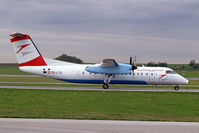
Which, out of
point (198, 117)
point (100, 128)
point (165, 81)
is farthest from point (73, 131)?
point (165, 81)

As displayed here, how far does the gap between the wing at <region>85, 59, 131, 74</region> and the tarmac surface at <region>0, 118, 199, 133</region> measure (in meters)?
20.8

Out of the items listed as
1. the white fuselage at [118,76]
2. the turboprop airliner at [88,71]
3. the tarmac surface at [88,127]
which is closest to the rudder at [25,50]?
the turboprop airliner at [88,71]

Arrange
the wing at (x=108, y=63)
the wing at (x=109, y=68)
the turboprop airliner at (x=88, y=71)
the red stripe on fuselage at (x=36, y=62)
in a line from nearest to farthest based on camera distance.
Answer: the wing at (x=108, y=63) < the wing at (x=109, y=68) < the turboprop airliner at (x=88, y=71) < the red stripe on fuselage at (x=36, y=62)

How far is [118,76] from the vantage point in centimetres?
3275

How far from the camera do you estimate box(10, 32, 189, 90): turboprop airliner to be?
1270 inches

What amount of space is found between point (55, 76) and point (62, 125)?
2237 centimetres

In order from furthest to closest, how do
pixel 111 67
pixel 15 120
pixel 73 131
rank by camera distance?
pixel 111 67
pixel 15 120
pixel 73 131

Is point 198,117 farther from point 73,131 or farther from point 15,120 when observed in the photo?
point 15,120

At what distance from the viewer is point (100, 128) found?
10094 mm

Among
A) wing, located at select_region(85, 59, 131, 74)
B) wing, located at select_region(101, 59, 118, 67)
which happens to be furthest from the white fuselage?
wing, located at select_region(101, 59, 118, 67)

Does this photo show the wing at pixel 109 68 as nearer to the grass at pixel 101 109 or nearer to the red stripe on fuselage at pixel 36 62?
the red stripe on fuselage at pixel 36 62

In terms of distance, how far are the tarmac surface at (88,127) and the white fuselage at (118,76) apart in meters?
21.3

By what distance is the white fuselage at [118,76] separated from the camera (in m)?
32.6

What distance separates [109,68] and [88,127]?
2229 centimetres
